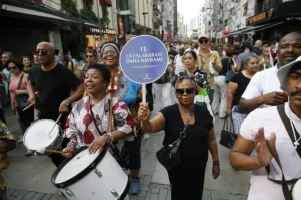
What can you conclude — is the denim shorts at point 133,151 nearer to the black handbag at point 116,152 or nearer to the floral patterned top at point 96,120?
the black handbag at point 116,152

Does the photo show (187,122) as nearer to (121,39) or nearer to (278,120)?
(278,120)

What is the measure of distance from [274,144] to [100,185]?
1374 millimetres

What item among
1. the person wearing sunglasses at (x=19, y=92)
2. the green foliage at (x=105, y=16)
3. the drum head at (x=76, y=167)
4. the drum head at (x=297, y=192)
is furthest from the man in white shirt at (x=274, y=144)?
the green foliage at (x=105, y=16)

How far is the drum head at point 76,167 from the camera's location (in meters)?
1.78

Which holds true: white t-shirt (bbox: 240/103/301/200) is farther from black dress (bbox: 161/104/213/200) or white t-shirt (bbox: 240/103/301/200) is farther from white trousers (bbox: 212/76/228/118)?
white trousers (bbox: 212/76/228/118)

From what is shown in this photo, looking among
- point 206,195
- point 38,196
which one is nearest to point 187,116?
point 206,195

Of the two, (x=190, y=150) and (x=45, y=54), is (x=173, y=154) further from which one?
(x=45, y=54)

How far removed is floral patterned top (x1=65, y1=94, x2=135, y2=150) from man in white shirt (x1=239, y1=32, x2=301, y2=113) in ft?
4.31

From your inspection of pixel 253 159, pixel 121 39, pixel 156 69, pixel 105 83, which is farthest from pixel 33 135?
pixel 121 39

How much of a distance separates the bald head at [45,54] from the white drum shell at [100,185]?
184cm

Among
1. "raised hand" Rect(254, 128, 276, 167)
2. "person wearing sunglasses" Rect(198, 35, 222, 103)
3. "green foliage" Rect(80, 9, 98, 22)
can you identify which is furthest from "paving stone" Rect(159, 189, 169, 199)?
"green foliage" Rect(80, 9, 98, 22)

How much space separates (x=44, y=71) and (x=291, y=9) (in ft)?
50.3

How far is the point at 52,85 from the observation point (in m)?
3.11

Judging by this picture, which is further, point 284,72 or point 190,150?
point 190,150
